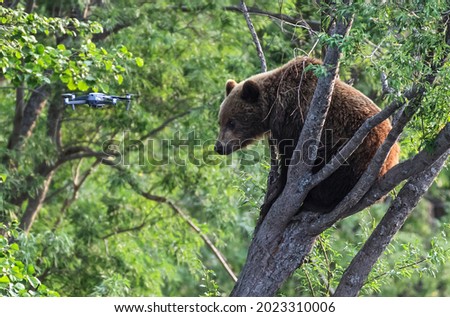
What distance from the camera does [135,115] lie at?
14500 millimetres

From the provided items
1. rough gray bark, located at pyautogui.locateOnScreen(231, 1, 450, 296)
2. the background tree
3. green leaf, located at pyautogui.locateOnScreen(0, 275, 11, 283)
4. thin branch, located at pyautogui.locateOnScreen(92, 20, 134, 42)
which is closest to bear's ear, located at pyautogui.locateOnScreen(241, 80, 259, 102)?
the background tree

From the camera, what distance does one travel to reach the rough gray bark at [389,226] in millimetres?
7227

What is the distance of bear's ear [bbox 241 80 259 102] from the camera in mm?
9094

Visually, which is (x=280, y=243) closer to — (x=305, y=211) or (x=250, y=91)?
(x=305, y=211)

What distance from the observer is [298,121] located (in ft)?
27.7

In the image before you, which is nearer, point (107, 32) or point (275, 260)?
point (275, 260)

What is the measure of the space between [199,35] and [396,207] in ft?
29.1

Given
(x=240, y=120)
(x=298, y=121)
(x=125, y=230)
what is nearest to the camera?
(x=298, y=121)

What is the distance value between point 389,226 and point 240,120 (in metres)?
2.80

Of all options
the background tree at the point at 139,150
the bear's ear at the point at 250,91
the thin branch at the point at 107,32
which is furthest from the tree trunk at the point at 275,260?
the thin branch at the point at 107,32

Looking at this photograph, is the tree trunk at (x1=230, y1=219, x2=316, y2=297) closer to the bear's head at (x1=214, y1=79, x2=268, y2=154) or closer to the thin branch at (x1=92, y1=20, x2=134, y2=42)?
the bear's head at (x1=214, y1=79, x2=268, y2=154)

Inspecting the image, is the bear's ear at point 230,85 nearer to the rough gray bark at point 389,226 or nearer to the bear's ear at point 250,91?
the bear's ear at point 250,91

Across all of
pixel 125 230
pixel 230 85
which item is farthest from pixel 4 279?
pixel 125 230

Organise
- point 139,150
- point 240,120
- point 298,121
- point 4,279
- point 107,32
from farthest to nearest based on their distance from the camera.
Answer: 1. point 139,150
2. point 107,32
3. point 240,120
4. point 298,121
5. point 4,279
